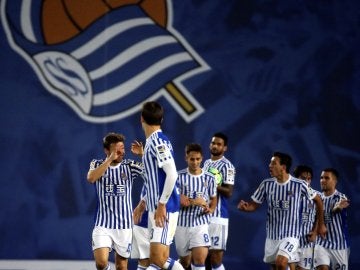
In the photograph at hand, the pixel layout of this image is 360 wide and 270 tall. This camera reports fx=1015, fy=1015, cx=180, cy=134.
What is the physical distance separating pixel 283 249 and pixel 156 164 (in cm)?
304

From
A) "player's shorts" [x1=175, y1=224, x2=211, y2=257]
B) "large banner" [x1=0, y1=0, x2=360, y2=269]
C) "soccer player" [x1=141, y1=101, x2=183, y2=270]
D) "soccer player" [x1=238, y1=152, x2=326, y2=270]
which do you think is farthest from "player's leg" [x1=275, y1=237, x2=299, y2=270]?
"large banner" [x1=0, y1=0, x2=360, y2=269]

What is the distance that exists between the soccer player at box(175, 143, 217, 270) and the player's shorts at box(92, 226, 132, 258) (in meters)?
0.84

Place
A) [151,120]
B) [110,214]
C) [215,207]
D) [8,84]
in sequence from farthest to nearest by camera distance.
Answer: [8,84] < [215,207] < [110,214] < [151,120]

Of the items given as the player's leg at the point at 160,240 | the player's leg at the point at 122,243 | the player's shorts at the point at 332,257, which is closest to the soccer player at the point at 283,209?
the player's shorts at the point at 332,257

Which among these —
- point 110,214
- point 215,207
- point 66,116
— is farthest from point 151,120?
point 66,116

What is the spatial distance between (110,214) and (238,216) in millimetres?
4087

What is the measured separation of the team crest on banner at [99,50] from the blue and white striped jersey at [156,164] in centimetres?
548

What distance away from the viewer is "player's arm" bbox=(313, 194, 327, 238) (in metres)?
11.3

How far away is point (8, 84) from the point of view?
1374 cm

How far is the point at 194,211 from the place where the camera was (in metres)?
11.1

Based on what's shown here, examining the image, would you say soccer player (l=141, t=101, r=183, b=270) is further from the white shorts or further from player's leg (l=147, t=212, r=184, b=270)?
the white shorts

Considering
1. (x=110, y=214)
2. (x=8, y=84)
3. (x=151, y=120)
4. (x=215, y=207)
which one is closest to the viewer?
(x=151, y=120)

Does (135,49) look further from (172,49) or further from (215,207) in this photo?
(215,207)

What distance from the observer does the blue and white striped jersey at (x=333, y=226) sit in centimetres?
1195
